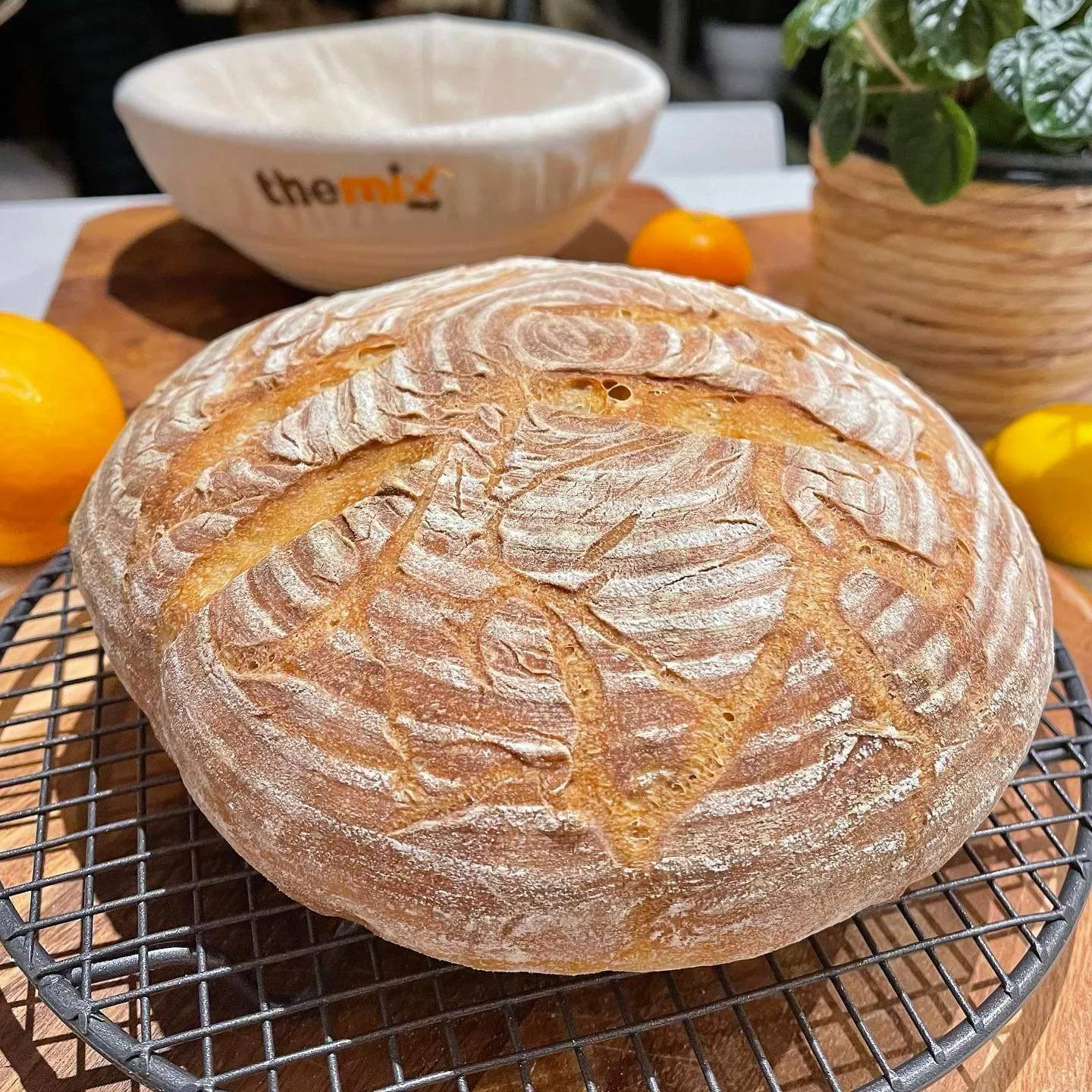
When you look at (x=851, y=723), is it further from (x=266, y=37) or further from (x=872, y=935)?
(x=266, y=37)

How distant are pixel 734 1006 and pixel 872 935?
0.63 feet

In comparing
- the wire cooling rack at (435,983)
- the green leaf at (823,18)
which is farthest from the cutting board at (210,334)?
the green leaf at (823,18)

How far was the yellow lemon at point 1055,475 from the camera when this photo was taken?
1.26 meters

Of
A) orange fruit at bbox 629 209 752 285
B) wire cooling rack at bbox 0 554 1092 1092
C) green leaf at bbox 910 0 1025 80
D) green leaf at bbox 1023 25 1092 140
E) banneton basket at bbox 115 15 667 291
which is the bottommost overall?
wire cooling rack at bbox 0 554 1092 1092

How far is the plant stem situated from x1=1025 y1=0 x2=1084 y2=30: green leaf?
0.17m

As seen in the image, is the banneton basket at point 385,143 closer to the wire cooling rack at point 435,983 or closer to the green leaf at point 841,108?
the green leaf at point 841,108

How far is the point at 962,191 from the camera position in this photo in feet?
4.38

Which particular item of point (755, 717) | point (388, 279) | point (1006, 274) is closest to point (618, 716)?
point (755, 717)

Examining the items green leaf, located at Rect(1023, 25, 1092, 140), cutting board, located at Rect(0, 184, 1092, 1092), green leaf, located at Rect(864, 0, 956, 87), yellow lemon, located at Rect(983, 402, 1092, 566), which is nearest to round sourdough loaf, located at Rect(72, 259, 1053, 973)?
cutting board, located at Rect(0, 184, 1092, 1092)

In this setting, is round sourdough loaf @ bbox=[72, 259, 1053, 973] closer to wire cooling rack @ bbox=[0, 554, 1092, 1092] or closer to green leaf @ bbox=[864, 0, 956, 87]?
wire cooling rack @ bbox=[0, 554, 1092, 1092]

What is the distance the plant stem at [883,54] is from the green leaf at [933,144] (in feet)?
0.08

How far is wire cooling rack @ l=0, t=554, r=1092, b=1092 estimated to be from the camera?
745mm

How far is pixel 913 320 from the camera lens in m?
1.50

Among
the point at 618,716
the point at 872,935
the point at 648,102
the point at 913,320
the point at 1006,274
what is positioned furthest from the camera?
the point at 648,102
